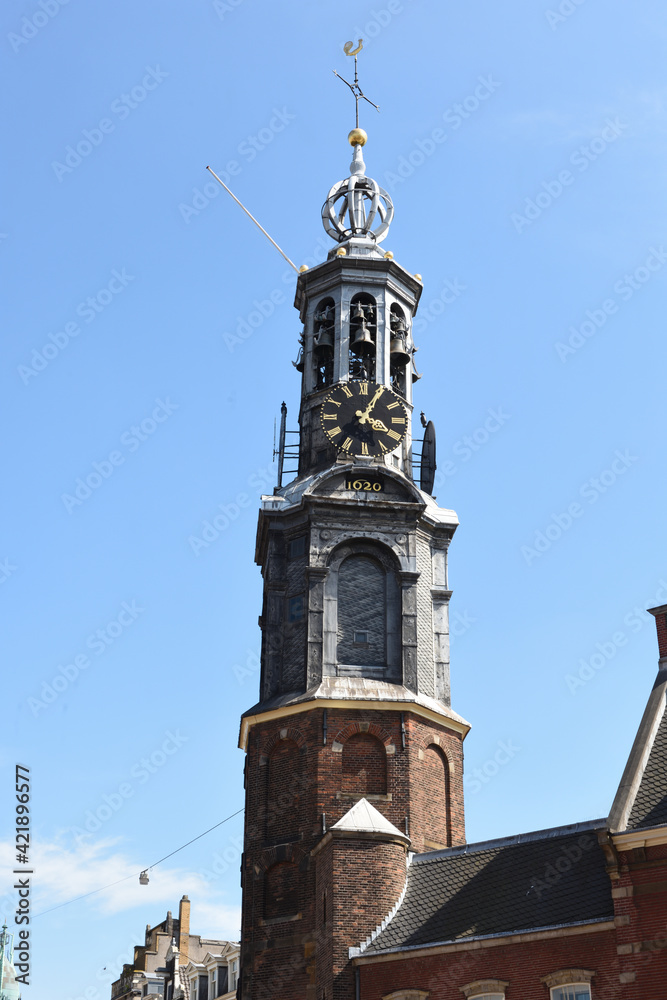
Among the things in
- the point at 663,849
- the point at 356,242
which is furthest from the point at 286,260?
the point at 663,849

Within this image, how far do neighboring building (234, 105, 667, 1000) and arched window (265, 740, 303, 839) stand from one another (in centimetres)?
6

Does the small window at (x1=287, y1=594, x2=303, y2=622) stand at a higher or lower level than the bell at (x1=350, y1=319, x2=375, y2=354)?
lower

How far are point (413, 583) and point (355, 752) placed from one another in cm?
634

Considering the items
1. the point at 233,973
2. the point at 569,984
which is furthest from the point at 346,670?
the point at 233,973

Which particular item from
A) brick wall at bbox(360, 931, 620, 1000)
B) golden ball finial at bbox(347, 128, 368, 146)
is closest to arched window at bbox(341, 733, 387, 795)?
brick wall at bbox(360, 931, 620, 1000)

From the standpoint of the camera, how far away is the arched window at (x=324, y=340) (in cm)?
4909

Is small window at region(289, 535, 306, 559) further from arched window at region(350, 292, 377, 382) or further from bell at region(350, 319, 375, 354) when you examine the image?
bell at region(350, 319, 375, 354)

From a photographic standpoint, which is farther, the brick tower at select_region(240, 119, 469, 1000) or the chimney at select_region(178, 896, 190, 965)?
the chimney at select_region(178, 896, 190, 965)

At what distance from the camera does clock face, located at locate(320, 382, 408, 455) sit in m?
45.9

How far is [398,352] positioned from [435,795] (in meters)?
17.1

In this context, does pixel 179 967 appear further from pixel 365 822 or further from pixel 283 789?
pixel 365 822

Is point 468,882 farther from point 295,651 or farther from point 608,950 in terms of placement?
point 295,651

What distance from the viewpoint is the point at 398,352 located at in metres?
49.2

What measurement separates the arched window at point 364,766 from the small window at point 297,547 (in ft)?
22.7
